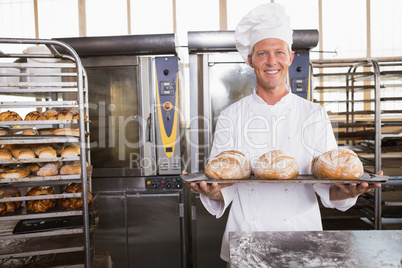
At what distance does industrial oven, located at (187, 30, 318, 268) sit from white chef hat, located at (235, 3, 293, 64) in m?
1.05

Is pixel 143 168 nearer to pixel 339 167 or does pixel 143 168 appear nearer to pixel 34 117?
pixel 34 117

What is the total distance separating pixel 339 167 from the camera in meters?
1.33

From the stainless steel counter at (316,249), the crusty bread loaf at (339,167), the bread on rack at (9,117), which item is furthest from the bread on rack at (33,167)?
the crusty bread loaf at (339,167)

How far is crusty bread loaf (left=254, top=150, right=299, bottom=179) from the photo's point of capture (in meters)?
1.35

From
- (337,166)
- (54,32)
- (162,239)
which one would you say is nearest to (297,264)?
(337,166)

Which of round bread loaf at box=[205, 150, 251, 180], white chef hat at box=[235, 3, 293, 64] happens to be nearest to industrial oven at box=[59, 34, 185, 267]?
white chef hat at box=[235, 3, 293, 64]

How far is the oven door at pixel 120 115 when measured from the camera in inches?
110

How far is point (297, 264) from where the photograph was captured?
101 cm

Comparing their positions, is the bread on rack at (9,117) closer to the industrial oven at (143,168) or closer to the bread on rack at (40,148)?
the bread on rack at (40,148)

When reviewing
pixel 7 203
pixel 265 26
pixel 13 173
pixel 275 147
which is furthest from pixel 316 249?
pixel 7 203

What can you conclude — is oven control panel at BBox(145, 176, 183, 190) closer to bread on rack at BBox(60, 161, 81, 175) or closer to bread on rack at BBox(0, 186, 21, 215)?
bread on rack at BBox(60, 161, 81, 175)

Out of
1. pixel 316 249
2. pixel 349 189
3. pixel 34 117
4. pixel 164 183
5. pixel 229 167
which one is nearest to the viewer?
pixel 316 249

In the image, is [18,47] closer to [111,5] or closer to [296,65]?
[111,5]

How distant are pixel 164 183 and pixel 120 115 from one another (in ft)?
2.43
